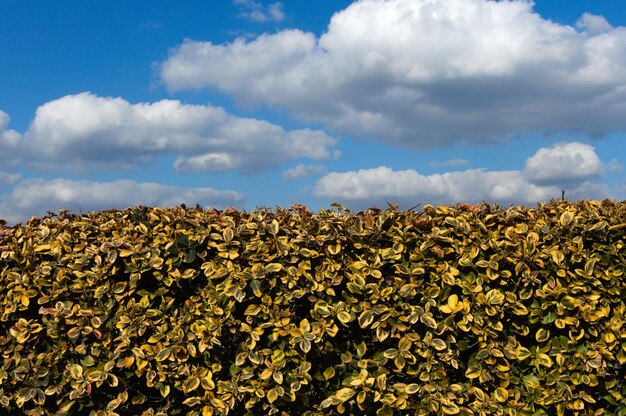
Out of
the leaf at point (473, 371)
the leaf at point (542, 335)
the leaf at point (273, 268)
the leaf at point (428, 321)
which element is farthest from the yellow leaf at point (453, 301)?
the leaf at point (273, 268)

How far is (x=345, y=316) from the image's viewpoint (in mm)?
5246

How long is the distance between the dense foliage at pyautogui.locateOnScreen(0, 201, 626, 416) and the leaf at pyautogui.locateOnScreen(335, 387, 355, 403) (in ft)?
0.04

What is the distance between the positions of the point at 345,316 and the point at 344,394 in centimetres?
69

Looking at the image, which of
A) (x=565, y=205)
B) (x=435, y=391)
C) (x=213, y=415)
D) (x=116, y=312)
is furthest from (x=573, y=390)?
(x=116, y=312)

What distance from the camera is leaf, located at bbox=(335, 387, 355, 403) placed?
17.4 ft

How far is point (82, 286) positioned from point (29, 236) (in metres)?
0.99

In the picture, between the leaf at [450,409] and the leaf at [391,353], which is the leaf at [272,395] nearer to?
the leaf at [391,353]

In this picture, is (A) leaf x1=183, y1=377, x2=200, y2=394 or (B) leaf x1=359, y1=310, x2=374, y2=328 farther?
(A) leaf x1=183, y1=377, x2=200, y2=394

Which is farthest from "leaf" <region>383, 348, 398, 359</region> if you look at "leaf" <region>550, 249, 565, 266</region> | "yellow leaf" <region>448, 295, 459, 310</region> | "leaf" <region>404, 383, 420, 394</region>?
"leaf" <region>550, 249, 565, 266</region>

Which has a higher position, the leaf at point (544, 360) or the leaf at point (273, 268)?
the leaf at point (273, 268)

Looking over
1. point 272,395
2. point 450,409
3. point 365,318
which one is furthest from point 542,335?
point 272,395

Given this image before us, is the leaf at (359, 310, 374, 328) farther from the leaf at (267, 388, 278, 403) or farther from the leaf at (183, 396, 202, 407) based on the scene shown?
the leaf at (183, 396, 202, 407)

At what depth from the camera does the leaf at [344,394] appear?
529 centimetres

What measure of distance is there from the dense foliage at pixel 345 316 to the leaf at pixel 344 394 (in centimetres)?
1
